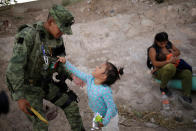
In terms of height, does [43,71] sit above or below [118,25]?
below

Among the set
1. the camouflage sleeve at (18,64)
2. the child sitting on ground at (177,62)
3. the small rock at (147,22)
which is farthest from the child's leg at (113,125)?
the small rock at (147,22)

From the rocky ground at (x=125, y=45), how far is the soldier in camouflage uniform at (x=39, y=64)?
90 cm

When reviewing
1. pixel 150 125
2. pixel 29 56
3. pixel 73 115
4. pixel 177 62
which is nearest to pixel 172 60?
pixel 177 62

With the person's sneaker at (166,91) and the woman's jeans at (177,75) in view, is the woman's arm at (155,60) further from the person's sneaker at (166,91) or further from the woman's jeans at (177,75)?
the person's sneaker at (166,91)

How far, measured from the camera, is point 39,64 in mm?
1997

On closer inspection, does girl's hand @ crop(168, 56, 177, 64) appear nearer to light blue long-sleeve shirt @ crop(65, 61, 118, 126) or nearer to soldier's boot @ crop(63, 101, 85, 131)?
light blue long-sleeve shirt @ crop(65, 61, 118, 126)

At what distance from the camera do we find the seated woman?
114 inches

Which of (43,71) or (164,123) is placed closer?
(43,71)

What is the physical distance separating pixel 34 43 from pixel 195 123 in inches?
97.4

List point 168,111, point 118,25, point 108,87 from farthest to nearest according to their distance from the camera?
point 118,25, point 168,111, point 108,87

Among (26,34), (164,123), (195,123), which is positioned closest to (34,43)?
(26,34)

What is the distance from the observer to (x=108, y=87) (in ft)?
6.53

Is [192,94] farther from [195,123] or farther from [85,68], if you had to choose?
[85,68]

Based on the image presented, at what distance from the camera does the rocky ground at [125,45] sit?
2910mm
